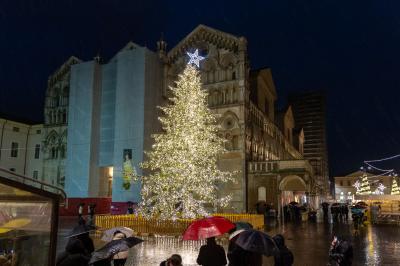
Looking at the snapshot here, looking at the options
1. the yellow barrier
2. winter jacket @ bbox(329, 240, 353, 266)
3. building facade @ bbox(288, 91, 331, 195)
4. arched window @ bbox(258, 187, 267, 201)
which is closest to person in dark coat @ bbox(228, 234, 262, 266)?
winter jacket @ bbox(329, 240, 353, 266)

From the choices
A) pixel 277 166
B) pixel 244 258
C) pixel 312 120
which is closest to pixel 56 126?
pixel 277 166

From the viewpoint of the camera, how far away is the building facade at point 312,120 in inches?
5408

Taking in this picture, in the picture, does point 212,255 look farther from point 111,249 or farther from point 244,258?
point 111,249

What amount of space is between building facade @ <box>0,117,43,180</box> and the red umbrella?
160ft

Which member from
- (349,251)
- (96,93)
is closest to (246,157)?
(96,93)

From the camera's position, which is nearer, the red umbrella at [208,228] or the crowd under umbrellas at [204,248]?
the crowd under umbrellas at [204,248]

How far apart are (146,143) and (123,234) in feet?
115

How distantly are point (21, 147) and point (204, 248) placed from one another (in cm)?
5213

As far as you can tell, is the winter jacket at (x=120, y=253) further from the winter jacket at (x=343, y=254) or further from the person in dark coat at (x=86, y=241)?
the winter jacket at (x=343, y=254)

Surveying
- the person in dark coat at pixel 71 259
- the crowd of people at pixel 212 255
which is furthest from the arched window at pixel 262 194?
the person in dark coat at pixel 71 259

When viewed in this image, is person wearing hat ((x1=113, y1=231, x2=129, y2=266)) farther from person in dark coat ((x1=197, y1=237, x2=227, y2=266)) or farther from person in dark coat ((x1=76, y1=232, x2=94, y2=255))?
person in dark coat ((x1=197, y1=237, x2=227, y2=266))

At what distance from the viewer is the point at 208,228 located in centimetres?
791

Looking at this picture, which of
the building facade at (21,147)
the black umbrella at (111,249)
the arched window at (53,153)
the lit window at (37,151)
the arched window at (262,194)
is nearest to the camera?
the black umbrella at (111,249)

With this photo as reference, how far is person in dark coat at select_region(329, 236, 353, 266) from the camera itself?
845 centimetres
